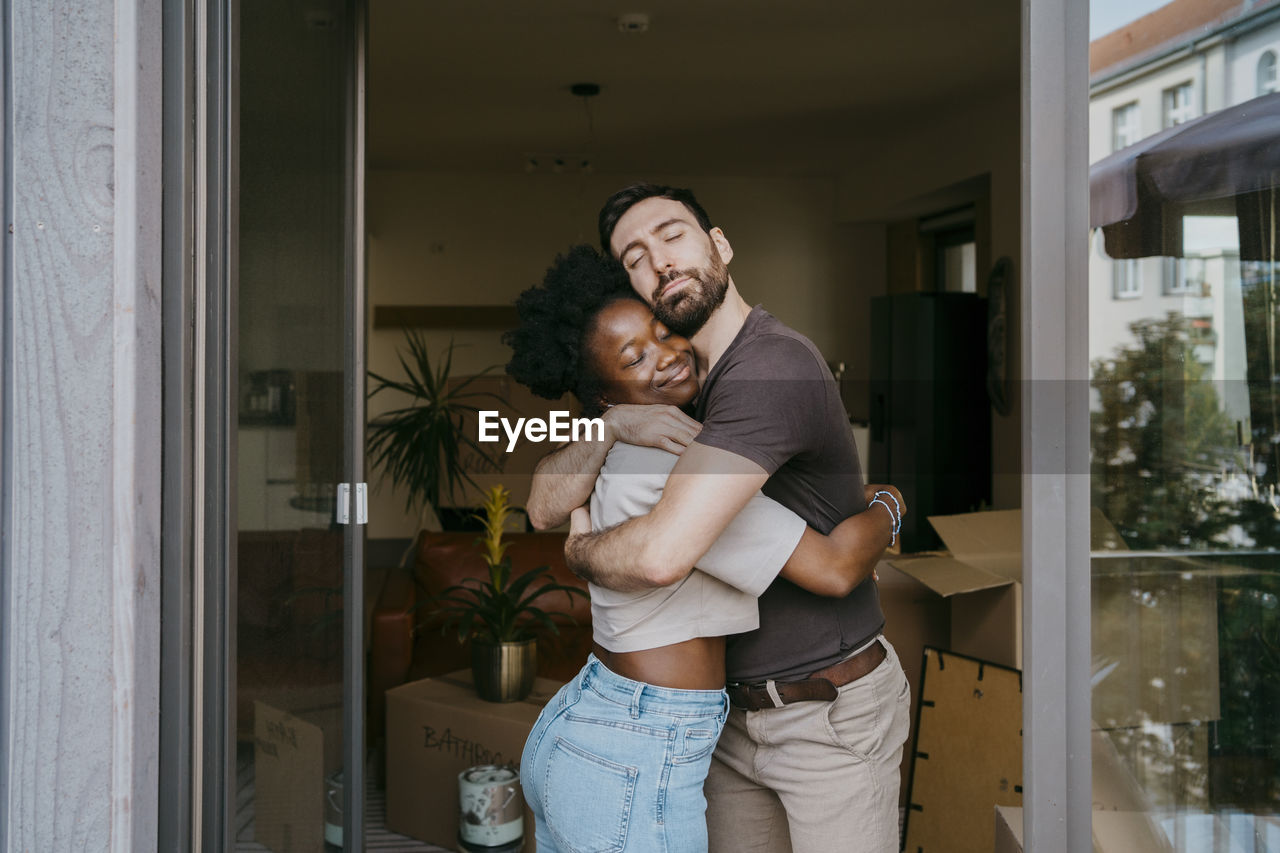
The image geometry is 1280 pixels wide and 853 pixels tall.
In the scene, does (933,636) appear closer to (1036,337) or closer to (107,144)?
(1036,337)

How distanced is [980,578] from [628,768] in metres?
1.51

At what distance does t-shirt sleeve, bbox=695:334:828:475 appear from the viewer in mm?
1240

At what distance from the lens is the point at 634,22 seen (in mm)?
3277

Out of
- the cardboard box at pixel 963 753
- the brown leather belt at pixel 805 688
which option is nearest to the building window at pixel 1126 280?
the brown leather belt at pixel 805 688

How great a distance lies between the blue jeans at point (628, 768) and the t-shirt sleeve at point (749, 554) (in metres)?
0.16

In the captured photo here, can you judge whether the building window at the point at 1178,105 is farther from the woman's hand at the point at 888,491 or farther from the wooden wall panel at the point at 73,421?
the wooden wall panel at the point at 73,421

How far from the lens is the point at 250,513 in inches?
58.2

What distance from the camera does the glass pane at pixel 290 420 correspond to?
1.45 metres

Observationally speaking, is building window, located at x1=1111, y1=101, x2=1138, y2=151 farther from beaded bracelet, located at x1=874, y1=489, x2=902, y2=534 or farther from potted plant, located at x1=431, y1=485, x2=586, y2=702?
potted plant, located at x1=431, y1=485, x2=586, y2=702

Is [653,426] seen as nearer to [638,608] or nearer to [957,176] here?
[638,608]

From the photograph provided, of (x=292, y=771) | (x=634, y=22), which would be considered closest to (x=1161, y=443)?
(x=292, y=771)

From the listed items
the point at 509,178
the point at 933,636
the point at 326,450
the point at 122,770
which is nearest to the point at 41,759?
the point at 122,770

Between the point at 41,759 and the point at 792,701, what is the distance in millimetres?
936

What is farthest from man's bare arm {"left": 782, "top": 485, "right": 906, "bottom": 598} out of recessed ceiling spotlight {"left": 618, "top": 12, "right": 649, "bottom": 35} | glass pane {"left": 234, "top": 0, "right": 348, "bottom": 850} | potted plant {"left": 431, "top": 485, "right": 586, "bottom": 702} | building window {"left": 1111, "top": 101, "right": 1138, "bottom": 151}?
recessed ceiling spotlight {"left": 618, "top": 12, "right": 649, "bottom": 35}
